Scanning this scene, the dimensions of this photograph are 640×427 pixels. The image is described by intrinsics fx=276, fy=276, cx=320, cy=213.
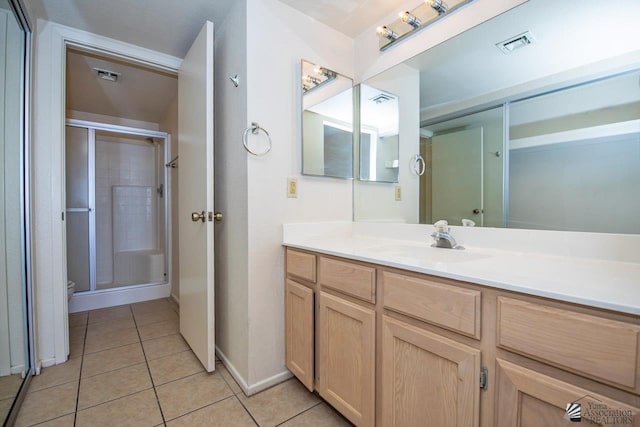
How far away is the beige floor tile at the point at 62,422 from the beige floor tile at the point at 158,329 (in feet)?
2.64

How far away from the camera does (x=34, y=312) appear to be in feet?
5.42

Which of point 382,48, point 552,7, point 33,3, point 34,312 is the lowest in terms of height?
point 34,312

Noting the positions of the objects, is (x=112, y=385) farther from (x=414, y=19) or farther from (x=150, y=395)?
(x=414, y=19)

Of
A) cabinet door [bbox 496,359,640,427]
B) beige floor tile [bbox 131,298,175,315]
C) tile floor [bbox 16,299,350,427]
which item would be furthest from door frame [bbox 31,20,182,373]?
cabinet door [bbox 496,359,640,427]

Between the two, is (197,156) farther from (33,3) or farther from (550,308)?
(550,308)

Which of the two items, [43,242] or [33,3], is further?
[43,242]

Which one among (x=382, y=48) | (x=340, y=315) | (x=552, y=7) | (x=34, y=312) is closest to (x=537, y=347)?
(x=340, y=315)

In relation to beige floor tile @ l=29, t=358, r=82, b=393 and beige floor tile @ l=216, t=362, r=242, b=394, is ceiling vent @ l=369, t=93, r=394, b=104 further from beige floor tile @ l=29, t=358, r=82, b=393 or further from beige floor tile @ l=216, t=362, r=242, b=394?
beige floor tile @ l=29, t=358, r=82, b=393

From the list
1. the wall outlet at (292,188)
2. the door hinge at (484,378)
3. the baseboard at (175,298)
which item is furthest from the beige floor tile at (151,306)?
the door hinge at (484,378)

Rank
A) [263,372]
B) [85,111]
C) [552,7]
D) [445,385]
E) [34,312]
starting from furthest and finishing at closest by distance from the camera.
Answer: [85,111]
[34,312]
[263,372]
[552,7]
[445,385]

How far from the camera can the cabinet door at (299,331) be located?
1366 mm

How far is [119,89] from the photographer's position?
103 inches

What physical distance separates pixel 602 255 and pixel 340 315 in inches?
38.0

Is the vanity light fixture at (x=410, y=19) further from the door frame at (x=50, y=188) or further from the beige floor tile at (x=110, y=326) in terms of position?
the beige floor tile at (x=110, y=326)
